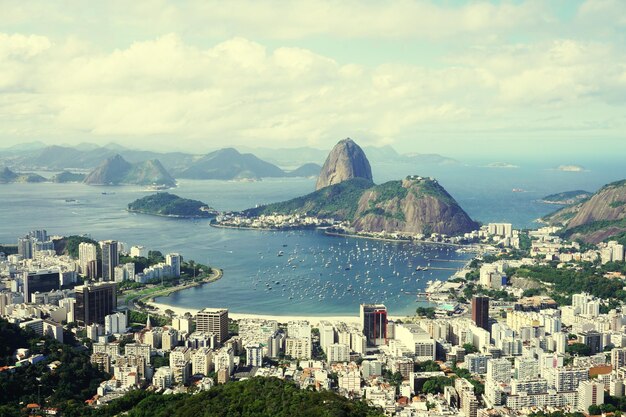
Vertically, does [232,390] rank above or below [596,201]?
below

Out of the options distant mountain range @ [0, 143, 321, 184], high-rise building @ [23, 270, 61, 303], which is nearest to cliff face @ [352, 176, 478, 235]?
high-rise building @ [23, 270, 61, 303]

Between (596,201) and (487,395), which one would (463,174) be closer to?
(596,201)

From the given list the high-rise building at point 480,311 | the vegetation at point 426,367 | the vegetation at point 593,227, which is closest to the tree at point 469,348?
the vegetation at point 426,367

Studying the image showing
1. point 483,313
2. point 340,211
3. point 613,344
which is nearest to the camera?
point 613,344

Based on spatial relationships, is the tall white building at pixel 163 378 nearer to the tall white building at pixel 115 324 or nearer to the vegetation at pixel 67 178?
the tall white building at pixel 115 324

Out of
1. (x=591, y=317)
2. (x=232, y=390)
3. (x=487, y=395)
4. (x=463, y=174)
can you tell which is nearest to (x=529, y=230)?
(x=591, y=317)
